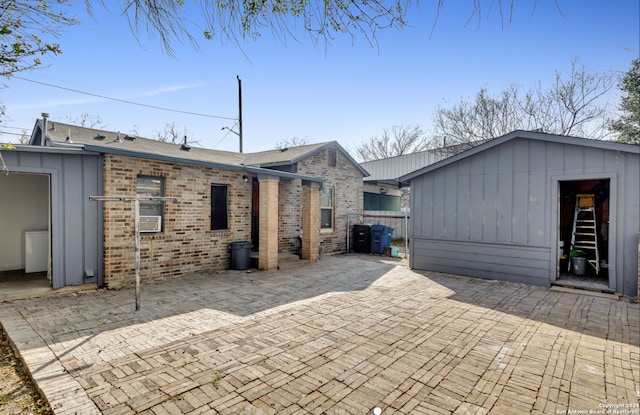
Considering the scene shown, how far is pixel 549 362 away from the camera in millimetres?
3566

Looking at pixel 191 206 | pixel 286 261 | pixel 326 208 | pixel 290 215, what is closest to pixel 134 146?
pixel 191 206

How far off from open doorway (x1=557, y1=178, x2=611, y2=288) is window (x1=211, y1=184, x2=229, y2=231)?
27.7ft

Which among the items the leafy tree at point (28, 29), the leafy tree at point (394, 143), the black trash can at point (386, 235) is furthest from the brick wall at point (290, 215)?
the leafy tree at point (394, 143)

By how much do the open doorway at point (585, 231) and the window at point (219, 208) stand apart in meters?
8.44

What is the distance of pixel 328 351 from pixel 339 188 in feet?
31.2

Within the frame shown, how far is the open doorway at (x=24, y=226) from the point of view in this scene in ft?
25.5

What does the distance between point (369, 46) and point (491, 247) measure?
23.2 ft

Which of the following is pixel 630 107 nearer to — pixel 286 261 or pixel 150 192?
pixel 286 261

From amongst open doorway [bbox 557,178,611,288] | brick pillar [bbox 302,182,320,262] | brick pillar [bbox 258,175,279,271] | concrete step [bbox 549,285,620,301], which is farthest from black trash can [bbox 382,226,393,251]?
concrete step [bbox 549,285,620,301]

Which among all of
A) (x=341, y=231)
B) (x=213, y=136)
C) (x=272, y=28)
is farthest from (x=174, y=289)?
(x=213, y=136)

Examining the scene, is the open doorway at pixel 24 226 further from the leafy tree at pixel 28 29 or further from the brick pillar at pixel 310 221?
the brick pillar at pixel 310 221

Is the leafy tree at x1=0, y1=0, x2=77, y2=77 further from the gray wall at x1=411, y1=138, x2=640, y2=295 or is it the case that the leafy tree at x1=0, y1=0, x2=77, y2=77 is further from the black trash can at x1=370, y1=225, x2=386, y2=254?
the black trash can at x1=370, y1=225, x2=386, y2=254

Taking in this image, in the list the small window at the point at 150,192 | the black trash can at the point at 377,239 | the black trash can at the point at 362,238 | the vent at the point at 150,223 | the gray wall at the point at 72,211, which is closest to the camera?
the gray wall at the point at 72,211

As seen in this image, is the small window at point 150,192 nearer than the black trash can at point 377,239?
Yes
